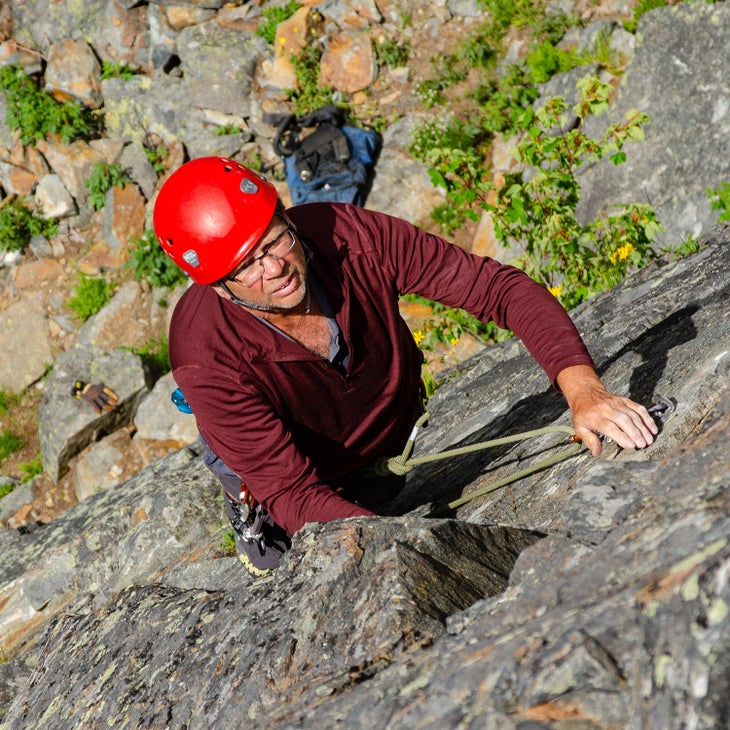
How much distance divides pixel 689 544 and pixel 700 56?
305 inches

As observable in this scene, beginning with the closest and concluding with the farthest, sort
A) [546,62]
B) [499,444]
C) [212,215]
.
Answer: [212,215], [499,444], [546,62]

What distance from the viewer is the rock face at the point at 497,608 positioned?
5.77 ft

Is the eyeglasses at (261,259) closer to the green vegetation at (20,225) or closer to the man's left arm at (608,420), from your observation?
the man's left arm at (608,420)

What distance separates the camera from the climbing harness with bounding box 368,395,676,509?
10.1 ft

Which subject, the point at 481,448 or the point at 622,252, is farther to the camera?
the point at 622,252

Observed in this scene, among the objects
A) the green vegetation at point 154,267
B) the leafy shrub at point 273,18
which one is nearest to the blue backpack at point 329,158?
the leafy shrub at point 273,18

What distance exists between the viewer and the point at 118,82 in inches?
545

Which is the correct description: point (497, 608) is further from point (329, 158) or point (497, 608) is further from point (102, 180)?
point (102, 180)

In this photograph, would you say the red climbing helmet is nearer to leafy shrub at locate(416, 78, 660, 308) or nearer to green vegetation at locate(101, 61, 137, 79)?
leafy shrub at locate(416, 78, 660, 308)

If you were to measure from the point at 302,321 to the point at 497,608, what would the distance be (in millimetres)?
1633

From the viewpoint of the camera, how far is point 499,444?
3773 millimetres

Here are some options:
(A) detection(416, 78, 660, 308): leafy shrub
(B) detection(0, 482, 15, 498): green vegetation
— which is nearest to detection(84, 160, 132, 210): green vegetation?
(B) detection(0, 482, 15, 498): green vegetation

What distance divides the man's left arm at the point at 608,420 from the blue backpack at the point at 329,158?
8.46m

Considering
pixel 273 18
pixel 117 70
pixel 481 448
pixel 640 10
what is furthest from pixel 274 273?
pixel 117 70
